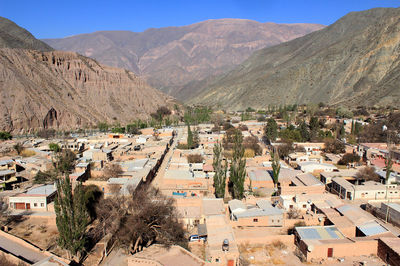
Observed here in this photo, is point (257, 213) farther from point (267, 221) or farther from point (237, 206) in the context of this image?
point (237, 206)

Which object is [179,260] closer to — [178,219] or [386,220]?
[178,219]

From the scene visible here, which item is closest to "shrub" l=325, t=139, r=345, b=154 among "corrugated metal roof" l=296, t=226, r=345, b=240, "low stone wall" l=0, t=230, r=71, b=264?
"corrugated metal roof" l=296, t=226, r=345, b=240

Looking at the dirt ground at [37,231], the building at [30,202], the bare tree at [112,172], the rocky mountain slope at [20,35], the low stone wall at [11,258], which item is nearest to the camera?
the low stone wall at [11,258]

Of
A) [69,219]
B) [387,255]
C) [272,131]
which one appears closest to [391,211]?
[387,255]

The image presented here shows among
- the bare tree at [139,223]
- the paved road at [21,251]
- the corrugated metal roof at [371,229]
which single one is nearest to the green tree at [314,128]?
the corrugated metal roof at [371,229]

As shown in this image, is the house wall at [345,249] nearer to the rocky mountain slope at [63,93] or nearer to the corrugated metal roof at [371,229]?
the corrugated metal roof at [371,229]

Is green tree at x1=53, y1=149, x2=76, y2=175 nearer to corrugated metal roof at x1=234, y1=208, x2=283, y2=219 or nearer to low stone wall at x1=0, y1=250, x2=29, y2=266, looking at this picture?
low stone wall at x1=0, y1=250, x2=29, y2=266

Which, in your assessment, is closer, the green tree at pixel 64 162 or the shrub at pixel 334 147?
the green tree at pixel 64 162

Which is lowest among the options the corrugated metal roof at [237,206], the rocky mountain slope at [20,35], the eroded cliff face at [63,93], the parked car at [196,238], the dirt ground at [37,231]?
the dirt ground at [37,231]

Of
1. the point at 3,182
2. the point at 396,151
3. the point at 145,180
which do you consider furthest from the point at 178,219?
the point at 396,151
